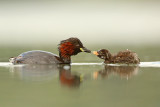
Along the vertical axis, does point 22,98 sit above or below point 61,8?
below

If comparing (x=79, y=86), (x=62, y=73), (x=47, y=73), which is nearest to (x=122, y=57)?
(x=62, y=73)

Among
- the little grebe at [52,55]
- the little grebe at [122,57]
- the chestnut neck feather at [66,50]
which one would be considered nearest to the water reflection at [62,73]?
the little grebe at [52,55]

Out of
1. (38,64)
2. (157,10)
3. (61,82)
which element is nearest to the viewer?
(61,82)

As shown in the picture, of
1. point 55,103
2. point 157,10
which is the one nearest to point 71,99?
point 55,103

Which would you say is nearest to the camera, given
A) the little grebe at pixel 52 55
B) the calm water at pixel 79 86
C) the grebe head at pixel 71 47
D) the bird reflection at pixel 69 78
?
the calm water at pixel 79 86

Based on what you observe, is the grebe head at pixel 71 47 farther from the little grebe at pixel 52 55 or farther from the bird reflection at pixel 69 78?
the bird reflection at pixel 69 78

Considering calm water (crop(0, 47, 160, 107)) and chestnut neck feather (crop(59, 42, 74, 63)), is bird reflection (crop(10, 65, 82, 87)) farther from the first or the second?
chestnut neck feather (crop(59, 42, 74, 63))

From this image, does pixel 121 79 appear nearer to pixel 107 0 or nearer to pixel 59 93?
pixel 59 93

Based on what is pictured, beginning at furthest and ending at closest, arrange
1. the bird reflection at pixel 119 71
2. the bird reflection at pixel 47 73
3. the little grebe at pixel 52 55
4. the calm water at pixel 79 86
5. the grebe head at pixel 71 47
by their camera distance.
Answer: the grebe head at pixel 71 47, the little grebe at pixel 52 55, the bird reflection at pixel 119 71, the bird reflection at pixel 47 73, the calm water at pixel 79 86
